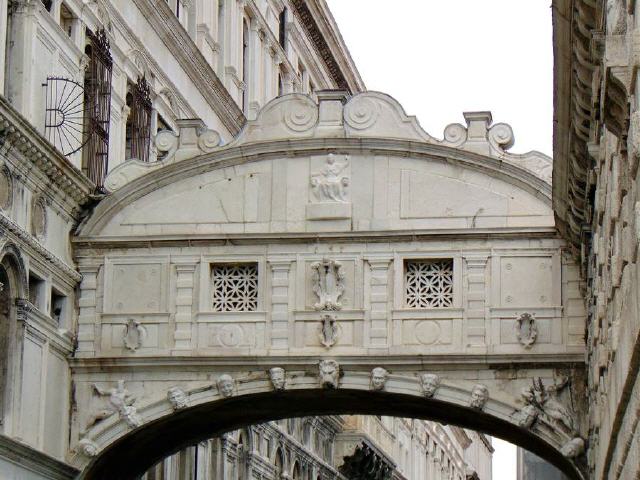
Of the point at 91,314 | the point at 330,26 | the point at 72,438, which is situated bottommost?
the point at 72,438

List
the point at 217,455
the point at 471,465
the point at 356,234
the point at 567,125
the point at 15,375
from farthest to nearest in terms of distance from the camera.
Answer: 1. the point at 471,465
2. the point at 217,455
3. the point at 356,234
4. the point at 15,375
5. the point at 567,125

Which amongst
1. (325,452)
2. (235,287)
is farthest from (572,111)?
(325,452)

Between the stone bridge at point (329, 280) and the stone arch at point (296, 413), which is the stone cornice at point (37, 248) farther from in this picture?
the stone arch at point (296, 413)

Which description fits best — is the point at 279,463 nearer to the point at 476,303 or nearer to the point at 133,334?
the point at 133,334

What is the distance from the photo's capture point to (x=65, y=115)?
27719 mm

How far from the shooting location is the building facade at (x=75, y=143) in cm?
2505

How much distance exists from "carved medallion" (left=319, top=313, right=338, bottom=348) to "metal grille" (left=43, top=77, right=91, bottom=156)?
437cm

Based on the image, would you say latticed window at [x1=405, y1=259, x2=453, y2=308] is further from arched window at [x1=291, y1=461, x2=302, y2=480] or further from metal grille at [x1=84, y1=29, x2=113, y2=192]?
arched window at [x1=291, y1=461, x2=302, y2=480]

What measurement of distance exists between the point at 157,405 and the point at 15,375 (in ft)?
8.42

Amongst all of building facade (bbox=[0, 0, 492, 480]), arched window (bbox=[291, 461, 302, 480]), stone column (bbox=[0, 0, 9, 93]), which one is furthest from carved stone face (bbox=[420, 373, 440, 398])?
arched window (bbox=[291, 461, 302, 480])

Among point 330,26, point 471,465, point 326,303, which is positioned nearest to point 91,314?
point 326,303

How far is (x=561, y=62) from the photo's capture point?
1986 cm

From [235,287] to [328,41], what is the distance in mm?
27674

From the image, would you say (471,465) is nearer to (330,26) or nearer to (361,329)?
(330,26)
